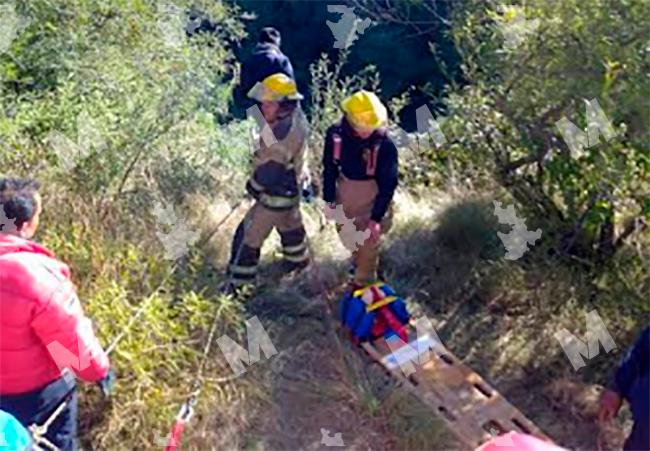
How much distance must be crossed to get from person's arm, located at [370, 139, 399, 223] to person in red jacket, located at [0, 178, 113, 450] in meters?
2.00

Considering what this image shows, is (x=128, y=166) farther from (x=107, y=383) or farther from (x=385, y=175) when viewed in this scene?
(x=107, y=383)

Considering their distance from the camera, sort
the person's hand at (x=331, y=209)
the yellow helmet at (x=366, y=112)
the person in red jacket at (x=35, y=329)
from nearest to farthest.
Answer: the person in red jacket at (x=35, y=329)
the yellow helmet at (x=366, y=112)
the person's hand at (x=331, y=209)

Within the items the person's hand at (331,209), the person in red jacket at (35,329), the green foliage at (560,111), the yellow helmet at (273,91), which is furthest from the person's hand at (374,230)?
the person in red jacket at (35,329)

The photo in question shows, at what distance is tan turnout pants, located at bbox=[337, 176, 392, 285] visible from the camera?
17.0 ft

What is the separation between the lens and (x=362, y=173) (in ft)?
16.7

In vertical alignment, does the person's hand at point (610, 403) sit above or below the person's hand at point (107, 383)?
above

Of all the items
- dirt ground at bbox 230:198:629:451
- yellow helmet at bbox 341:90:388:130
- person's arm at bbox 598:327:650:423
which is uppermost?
yellow helmet at bbox 341:90:388:130

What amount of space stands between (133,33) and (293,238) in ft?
7.27

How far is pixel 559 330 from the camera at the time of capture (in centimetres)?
512

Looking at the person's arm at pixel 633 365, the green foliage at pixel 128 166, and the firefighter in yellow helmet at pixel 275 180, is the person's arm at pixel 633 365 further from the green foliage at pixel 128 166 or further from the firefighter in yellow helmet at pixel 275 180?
the firefighter in yellow helmet at pixel 275 180

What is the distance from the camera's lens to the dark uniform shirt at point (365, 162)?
4.98m

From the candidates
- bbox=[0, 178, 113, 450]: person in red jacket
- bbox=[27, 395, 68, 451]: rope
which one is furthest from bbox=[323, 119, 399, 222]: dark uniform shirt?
bbox=[27, 395, 68, 451]: rope

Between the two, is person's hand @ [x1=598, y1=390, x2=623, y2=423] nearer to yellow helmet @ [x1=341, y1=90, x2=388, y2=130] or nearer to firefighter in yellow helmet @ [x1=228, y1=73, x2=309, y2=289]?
yellow helmet @ [x1=341, y1=90, x2=388, y2=130]

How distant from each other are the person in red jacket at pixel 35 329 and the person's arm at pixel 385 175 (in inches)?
A: 78.6
